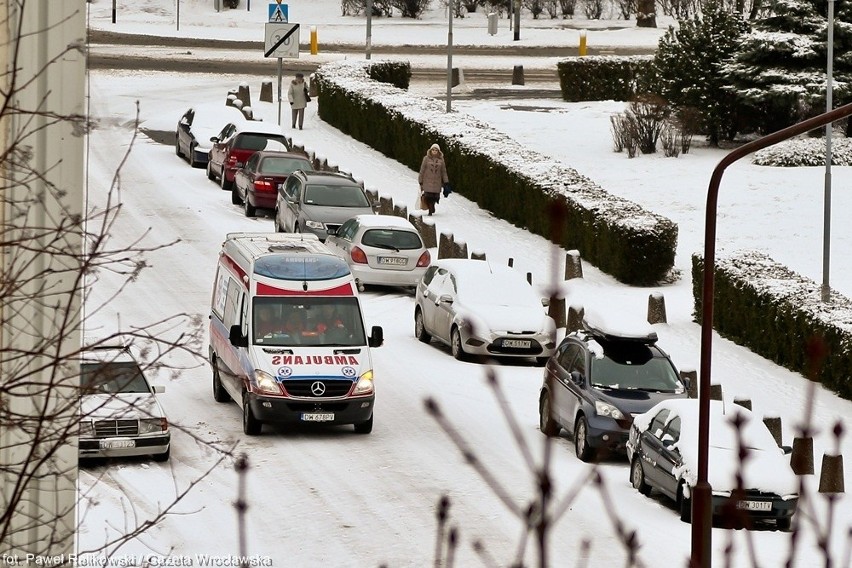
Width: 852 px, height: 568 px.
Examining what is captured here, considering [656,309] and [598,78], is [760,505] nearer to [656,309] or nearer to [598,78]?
[656,309]

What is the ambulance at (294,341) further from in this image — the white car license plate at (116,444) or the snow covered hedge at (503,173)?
the snow covered hedge at (503,173)

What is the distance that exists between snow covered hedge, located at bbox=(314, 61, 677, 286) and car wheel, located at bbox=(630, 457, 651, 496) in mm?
3999

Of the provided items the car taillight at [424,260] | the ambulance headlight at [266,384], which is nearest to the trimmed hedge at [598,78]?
the car taillight at [424,260]

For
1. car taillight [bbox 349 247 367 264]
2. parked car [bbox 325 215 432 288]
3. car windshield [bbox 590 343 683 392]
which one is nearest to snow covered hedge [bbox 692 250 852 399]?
car windshield [bbox 590 343 683 392]

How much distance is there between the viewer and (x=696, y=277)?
26.0 m

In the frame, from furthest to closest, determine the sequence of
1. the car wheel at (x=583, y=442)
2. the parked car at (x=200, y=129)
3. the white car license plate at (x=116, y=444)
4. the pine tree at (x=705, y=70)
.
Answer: the pine tree at (x=705, y=70) < the parked car at (x=200, y=129) < the car wheel at (x=583, y=442) < the white car license plate at (x=116, y=444)

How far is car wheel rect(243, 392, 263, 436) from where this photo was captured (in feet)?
62.5

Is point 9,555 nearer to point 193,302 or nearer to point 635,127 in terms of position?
point 193,302

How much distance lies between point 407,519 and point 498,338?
298 inches

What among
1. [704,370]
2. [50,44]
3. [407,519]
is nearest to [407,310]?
[407,519]

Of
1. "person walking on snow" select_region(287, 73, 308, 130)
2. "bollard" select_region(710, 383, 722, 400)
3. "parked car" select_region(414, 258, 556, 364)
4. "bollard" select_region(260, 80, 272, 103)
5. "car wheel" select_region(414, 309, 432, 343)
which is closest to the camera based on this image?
"bollard" select_region(710, 383, 722, 400)

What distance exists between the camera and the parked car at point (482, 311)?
77.1ft

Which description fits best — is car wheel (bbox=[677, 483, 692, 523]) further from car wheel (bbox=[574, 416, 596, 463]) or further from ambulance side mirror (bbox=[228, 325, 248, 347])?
ambulance side mirror (bbox=[228, 325, 248, 347])

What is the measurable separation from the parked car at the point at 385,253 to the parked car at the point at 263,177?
4.80 m
